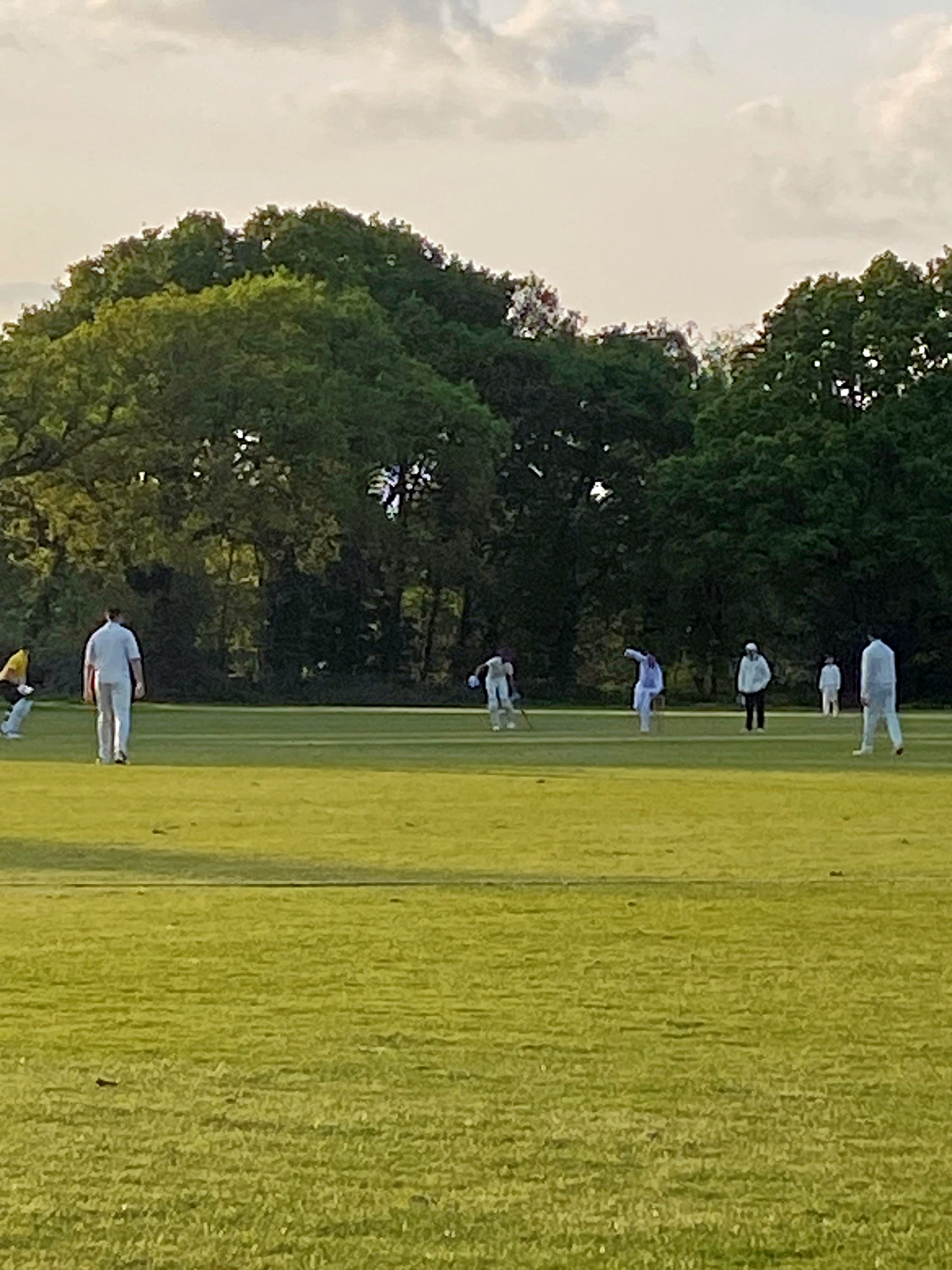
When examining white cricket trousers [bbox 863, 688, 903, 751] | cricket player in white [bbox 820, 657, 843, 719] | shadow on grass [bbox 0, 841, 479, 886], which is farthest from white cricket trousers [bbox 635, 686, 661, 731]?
shadow on grass [bbox 0, 841, 479, 886]

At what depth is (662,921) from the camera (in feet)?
41.3

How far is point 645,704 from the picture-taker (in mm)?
47281

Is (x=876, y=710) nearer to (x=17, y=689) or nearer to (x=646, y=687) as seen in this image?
(x=646, y=687)

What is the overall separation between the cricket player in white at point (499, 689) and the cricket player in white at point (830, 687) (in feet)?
41.5

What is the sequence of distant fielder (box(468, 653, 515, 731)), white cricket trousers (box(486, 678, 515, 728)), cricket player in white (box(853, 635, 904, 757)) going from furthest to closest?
1. white cricket trousers (box(486, 678, 515, 728))
2. distant fielder (box(468, 653, 515, 731))
3. cricket player in white (box(853, 635, 904, 757))

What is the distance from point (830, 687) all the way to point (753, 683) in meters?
14.1

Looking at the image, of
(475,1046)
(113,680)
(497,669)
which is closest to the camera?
(475,1046)

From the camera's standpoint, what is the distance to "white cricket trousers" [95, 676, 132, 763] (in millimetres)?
30828

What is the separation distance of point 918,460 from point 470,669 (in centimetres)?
1763

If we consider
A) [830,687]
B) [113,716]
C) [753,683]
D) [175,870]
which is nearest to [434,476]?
[830,687]

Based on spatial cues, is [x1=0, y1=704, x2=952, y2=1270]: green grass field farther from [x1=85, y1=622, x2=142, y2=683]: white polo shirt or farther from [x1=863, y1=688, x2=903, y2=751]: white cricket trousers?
[x1=863, y1=688, x2=903, y2=751]: white cricket trousers

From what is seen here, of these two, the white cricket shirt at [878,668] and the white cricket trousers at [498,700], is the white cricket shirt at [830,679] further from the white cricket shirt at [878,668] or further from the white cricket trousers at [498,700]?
the white cricket shirt at [878,668]

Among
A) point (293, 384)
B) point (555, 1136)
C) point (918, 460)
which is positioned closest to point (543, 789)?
point (555, 1136)

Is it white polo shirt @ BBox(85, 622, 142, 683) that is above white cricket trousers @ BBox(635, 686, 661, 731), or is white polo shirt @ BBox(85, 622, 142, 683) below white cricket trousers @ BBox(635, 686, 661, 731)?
above
